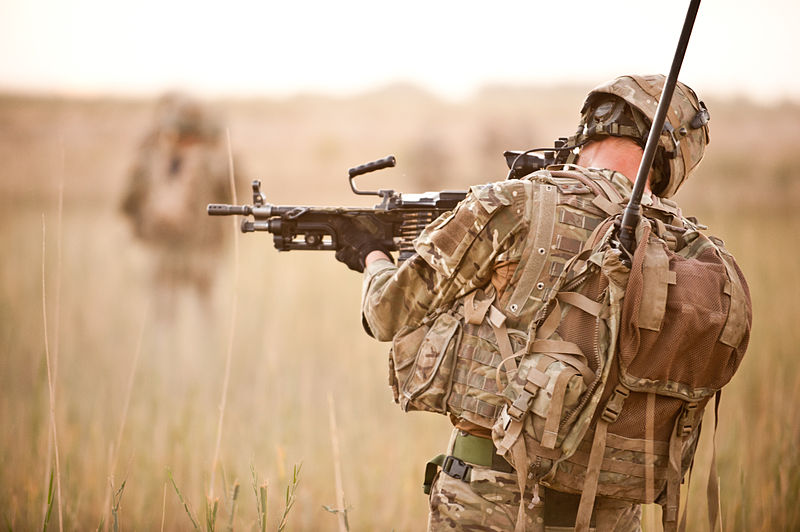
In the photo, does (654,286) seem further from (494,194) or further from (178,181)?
(178,181)

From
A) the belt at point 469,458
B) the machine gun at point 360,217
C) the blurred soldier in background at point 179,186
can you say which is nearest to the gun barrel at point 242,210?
the machine gun at point 360,217

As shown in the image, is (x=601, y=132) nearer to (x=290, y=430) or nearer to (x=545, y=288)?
(x=545, y=288)

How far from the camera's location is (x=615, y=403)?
193 centimetres

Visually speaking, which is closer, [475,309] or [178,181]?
[475,309]

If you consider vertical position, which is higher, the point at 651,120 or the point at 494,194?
the point at 651,120

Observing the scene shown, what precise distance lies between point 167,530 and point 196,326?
4371 mm

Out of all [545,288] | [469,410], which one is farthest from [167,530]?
[545,288]

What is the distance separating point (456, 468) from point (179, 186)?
19.6 ft

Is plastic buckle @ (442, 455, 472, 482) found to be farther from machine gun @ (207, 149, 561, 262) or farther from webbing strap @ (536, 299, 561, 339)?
machine gun @ (207, 149, 561, 262)

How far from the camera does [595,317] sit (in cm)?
192

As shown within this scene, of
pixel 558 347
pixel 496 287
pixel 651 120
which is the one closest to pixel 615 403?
pixel 558 347

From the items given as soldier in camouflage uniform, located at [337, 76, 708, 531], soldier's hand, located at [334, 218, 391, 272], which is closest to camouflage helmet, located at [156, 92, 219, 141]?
soldier's hand, located at [334, 218, 391, 272]

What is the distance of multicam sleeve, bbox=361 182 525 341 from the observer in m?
2.00

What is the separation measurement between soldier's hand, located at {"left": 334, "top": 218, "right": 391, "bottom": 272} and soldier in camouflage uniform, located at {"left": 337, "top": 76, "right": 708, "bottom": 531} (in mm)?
437
